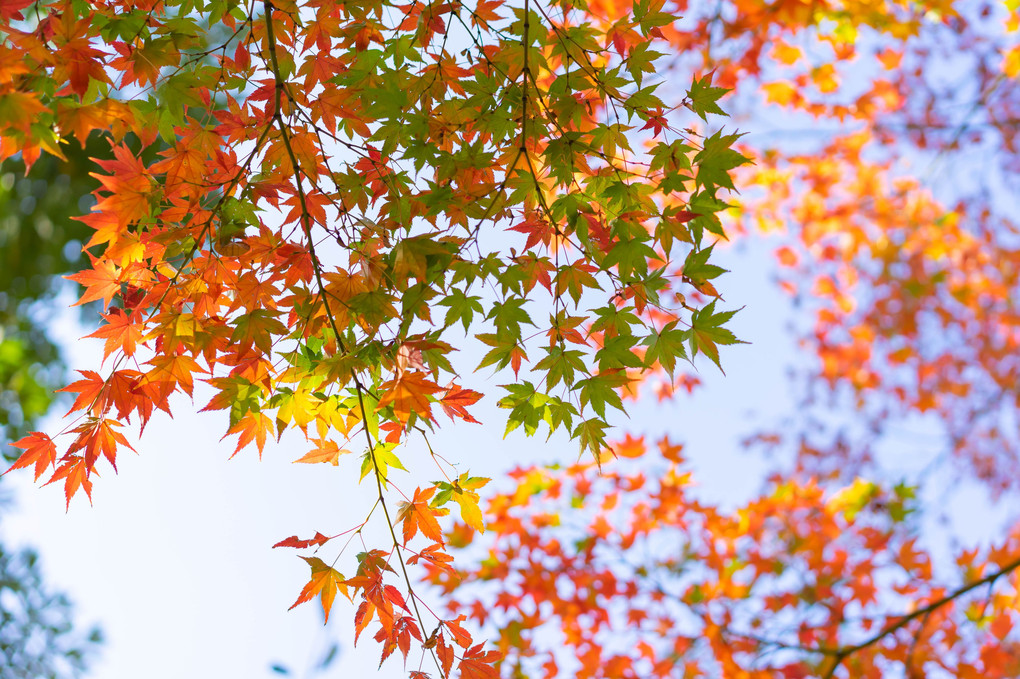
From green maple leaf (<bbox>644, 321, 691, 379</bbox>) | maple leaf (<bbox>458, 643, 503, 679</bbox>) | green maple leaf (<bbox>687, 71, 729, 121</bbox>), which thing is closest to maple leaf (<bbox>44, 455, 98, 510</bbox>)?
maple leaf (<bbox>458, 643, 503, 679</bbox>)

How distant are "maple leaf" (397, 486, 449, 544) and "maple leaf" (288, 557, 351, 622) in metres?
0.18

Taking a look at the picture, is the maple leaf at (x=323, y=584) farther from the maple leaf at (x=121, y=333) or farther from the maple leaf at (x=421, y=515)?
the maple leaf at (x=121, y=333)

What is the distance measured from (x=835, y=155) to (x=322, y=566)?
7.40 metres

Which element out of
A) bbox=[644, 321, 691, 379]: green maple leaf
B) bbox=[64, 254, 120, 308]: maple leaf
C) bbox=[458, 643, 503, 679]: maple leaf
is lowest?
bbox=[458, 643, 503, 679]: maple leaf

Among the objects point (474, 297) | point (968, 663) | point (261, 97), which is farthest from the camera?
point (968, 663)

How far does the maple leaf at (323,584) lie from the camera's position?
1513mm

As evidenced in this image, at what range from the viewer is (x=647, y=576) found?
A: 4.24m

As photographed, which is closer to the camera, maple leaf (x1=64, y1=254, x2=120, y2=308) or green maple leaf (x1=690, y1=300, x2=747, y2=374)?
green maple leaf (x1=690, y1=300, x2=747, y2=374)

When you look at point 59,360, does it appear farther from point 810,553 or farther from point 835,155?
point 835,155

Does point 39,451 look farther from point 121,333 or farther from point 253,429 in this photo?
point 253,429

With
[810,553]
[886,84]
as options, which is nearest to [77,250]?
[810,553]

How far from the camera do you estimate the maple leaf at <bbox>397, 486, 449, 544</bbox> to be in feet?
5.16

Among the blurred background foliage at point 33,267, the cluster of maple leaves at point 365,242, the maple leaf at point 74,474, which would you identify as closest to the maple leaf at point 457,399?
the cluster of maple leaves at point 365,242

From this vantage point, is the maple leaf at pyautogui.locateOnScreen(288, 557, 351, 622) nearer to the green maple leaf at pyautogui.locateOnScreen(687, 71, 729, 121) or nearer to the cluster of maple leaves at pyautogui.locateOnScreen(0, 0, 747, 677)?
the cluster of maple leaves at pyautogui.locateOnScreen(0, 0, 747, 677)
